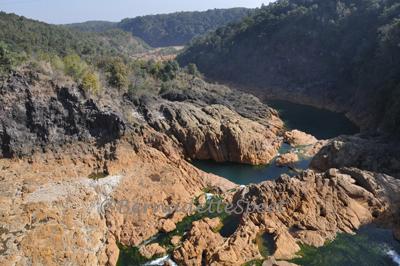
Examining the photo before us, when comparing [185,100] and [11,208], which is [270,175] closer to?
[185,100]

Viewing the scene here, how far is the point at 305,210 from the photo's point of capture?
88.9 feet

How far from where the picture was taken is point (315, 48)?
7619 cm

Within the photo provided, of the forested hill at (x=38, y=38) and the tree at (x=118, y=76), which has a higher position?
the forested hill at (x=38, y=38)

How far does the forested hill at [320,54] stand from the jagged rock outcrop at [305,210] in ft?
39.3

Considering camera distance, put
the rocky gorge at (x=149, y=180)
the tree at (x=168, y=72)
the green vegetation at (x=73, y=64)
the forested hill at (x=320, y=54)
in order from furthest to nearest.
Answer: the tree at (x=168, y=72) → the forested hill at (x=320, y=54) → the green vegetation at (x=73, y=64) → the rocky gorge at (x=149, y=180)

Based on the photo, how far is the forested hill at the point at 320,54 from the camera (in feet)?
174

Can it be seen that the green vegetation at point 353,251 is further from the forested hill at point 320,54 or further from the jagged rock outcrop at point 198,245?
the forested hill at point 320,54

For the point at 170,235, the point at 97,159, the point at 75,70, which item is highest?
the point at 75,70

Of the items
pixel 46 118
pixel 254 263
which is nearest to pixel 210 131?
pixel 46 118

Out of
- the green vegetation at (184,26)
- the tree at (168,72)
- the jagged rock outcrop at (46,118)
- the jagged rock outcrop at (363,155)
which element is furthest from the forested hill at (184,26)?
the jagged rock outcrop at (363,155)

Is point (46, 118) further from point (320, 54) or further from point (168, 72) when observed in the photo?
point (320, 54)

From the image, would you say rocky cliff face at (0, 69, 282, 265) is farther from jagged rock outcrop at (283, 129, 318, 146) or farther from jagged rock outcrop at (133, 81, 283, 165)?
jagged rock outcrop at (283, 129, 318, 146)

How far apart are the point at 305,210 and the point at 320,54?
53.3m

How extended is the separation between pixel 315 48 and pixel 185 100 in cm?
3799
